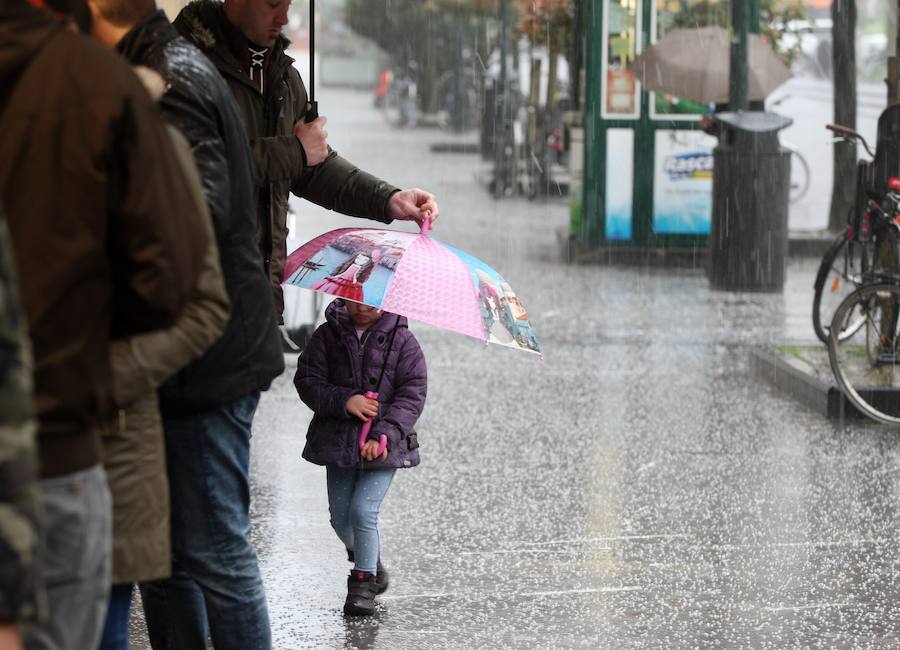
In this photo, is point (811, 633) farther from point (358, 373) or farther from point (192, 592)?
point (192, 592)

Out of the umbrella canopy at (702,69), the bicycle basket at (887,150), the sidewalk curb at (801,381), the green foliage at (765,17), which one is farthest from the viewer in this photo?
the green foliage at (765,17)

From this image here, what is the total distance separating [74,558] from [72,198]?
1.80 ft

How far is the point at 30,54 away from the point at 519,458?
4954mm

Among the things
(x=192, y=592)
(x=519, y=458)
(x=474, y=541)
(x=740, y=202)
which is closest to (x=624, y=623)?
(x=474, y=541)

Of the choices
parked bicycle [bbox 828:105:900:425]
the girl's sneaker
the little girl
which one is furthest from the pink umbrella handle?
parked bicycle [bbox 828:105:900:425]

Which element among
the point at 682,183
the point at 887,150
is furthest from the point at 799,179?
the point at 887,150

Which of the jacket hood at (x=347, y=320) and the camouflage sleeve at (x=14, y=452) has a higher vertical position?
the camouflage sleeve at (x=14, y=452)

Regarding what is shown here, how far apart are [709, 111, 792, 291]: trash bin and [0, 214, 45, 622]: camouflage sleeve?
10916mm

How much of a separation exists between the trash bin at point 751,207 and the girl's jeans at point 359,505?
806 centimetres

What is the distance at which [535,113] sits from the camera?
2167 cm

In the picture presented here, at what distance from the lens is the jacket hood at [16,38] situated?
2441mm

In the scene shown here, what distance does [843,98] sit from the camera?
15.1m

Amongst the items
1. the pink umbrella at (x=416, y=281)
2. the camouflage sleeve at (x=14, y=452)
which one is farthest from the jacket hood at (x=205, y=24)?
the camouflage sleeve at (x=14, y=452)

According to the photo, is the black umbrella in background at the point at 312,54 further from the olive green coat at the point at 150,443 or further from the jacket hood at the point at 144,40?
the olive green coat at the point at 150,443
